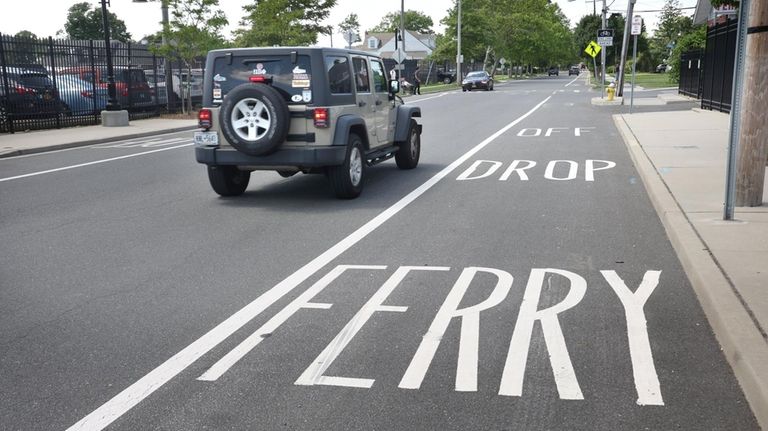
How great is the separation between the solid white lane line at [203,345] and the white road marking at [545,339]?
1.80 metres

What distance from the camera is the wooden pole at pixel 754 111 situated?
7.65m

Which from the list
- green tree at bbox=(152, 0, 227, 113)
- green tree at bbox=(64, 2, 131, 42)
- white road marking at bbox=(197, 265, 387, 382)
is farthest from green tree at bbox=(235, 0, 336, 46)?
green tree at bbox=(64, 2, 131, 42)

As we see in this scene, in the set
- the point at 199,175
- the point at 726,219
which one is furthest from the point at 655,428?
the point at 199,175

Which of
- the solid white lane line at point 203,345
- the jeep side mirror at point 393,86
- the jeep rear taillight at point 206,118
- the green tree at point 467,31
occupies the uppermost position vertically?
the green tree at point 467,31

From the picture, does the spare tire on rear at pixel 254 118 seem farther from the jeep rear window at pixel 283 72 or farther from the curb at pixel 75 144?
the curb at pixel 75 144

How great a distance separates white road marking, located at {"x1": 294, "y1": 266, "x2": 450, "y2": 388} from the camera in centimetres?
401

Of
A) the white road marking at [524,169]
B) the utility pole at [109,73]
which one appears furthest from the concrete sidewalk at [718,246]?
the utility pole at [109,73]

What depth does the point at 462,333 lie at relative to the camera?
468 cm

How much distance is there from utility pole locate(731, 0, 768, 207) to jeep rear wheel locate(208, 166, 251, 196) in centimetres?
613

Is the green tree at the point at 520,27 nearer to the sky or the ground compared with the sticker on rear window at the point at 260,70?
Answer: nearer to the sky

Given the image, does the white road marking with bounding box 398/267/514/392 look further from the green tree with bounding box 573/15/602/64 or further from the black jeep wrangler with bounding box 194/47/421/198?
the green tree with bounding box 573/15/602/64

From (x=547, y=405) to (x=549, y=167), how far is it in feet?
29.6

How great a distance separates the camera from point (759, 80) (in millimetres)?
7695

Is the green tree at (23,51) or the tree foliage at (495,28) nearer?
the green tree at (23,51)
